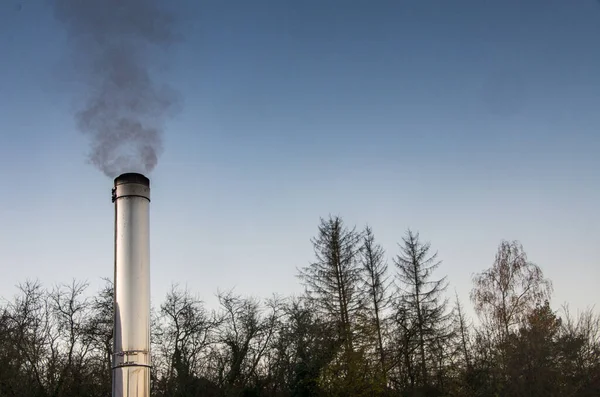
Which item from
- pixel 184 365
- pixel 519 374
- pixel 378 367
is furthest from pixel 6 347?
pixel 519 374

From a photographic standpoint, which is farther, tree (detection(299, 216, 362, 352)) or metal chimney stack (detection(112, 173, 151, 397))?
tree (detection(299, 216, 362, 352))

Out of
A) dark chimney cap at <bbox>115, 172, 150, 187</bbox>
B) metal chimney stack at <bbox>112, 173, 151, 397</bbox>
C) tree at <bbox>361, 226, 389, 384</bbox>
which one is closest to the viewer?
metal chimney stack at <bbox>112, 173, 151, 397</bbox>

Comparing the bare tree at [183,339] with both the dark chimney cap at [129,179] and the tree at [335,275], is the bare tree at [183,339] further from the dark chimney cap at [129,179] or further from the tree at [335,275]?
the dark chimney cap at [129,179]

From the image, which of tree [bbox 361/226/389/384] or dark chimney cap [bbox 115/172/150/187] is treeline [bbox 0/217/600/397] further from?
dark chimney cap [bbox 115/172/150/187]

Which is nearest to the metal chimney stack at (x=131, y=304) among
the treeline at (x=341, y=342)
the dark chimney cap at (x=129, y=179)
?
the dark chimney cap at (x=129, y=179)

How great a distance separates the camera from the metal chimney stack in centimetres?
1338

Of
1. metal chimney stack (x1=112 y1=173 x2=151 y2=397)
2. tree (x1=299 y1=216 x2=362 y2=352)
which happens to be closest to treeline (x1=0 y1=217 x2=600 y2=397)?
tree (x1=299 y1=216 x2=362 y2=352)

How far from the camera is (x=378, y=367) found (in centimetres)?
3003

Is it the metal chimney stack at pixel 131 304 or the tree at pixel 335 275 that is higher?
the tree at pixel 335 275

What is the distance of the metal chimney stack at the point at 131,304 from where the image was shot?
13.4 meters

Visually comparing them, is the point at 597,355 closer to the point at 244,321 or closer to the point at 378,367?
the point at 378,367

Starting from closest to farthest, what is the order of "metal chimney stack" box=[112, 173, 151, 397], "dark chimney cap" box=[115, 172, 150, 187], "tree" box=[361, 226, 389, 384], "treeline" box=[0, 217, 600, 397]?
"metal chimney stack" box=[112, 173, 151, 397], "dark chimney cap" box=[115, 172, 150, 187], "treeline" box=[0, 217, 600, 397], "tree" box=[361, 226, 389, 384]

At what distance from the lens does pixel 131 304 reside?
1348cm

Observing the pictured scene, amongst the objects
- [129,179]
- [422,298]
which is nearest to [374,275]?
[422,298]
